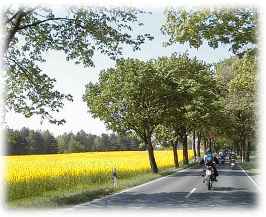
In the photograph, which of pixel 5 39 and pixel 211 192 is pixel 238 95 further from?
pixel 5 39

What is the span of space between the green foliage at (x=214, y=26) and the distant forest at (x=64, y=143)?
66.9 meters

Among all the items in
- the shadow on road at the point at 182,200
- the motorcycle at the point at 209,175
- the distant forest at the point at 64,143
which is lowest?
the shadow on road at the point at 182,200

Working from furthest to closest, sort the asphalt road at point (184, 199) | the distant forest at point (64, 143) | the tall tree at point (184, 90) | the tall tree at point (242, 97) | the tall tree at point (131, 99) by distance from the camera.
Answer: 1. the distant forest at point (64, 143)
2. the tall tree at point (184, 90)
3. the tall tree at point (131, 99)
4. the tall tree at point (242, 97)
5. the asphalt road at point (184, 199)

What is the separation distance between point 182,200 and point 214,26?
6.94m

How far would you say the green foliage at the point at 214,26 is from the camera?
60.4 ft

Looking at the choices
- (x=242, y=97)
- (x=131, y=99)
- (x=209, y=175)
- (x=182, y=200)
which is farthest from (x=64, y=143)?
(x=182, y=200)

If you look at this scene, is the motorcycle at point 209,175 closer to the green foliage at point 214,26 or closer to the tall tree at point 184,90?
the green foliage at point 214,26

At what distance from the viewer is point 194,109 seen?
52000 mm

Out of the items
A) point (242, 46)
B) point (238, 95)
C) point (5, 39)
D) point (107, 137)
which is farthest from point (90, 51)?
point (107, 137)

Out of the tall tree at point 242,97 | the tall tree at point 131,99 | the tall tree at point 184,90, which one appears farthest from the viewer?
the tall tree at point 184,90

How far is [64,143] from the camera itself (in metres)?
143

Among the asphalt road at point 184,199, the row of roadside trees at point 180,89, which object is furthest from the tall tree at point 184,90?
the asphalt road at point 184,199

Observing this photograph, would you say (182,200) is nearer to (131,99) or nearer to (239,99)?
(131,99)

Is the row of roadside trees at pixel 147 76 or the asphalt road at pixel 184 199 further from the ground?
the row of roadside trees at pixel 147 76
